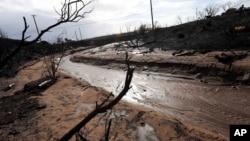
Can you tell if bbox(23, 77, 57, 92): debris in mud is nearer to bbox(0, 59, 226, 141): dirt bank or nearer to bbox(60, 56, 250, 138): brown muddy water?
bbox(0, 59, 226, 141): dirt bank

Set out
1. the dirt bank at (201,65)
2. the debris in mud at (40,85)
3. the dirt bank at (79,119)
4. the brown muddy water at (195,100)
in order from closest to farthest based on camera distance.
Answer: the dirt bank at (79,119) → the brown muddy water at (195,100) → the dirt bank at (201,65) → the debris in mud at (40,85)

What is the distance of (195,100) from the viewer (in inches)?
359

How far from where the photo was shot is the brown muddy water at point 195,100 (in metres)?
7.23

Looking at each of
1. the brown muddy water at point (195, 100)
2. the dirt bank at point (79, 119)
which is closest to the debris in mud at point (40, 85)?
the dirt bank at point (79, 119)

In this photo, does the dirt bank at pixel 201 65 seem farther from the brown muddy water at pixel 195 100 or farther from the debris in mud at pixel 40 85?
the debris in mud at pixel 40 85

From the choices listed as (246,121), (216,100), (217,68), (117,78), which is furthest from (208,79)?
(117,78)

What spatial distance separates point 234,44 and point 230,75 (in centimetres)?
466

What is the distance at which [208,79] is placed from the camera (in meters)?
11.3

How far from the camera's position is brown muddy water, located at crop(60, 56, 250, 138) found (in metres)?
7.23

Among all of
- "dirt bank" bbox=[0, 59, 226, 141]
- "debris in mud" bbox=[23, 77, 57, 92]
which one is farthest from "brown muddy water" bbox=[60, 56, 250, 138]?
"debris in mud" bbox=[23, 77, 57, 92]

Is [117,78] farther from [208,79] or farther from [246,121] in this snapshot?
[246,121]

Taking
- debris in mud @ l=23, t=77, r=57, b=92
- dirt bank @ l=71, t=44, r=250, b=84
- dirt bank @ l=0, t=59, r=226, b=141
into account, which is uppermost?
dirt bank @ l=71, t=44, r=250, b=84

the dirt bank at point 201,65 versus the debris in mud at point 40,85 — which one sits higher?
the dirt bank at point 201,65

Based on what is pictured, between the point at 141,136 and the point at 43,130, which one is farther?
the point at 43,130
